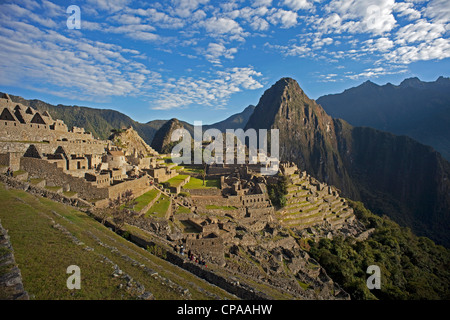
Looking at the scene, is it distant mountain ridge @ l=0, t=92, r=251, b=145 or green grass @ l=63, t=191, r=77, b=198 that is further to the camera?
distant mountain ridge @ l=0, t=92, r=251, b=145

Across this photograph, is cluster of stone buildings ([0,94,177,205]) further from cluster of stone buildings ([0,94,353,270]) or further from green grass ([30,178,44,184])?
green grass ([30,178,44,184])

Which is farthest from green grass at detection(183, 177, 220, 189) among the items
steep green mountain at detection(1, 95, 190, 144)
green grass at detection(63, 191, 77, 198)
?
steep green mountain at detection(1, 95, 190, 144)

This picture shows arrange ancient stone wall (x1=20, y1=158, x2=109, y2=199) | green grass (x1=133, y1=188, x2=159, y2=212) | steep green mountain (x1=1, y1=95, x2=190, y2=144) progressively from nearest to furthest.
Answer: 1. ancient stone wall (x1=20, y1=158, x2=109, y2=199)
2. green grass (x1=133, y1=188, x2=159, y2=212)
3. steep green mountain (x1=1, y1=95, x2=190, y2=144)

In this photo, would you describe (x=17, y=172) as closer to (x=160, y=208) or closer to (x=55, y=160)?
(x=55, y=160)

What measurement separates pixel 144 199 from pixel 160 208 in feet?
6.81

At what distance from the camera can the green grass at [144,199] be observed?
20728mm

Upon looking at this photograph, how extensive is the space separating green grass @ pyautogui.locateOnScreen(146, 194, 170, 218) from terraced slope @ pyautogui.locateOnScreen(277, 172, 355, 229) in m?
18.8

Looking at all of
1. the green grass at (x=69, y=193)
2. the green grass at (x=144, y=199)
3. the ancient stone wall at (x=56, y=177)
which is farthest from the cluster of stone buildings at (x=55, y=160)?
the green grass at (x=144, y=199)

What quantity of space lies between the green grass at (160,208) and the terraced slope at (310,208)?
18756 mm

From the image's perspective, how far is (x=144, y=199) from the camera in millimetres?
23422

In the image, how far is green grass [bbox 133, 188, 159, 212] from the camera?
20728mm

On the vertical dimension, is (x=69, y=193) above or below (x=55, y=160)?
below

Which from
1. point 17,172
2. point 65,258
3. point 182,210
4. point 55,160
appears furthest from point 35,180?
point 65,258

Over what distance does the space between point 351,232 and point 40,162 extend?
160 feet
